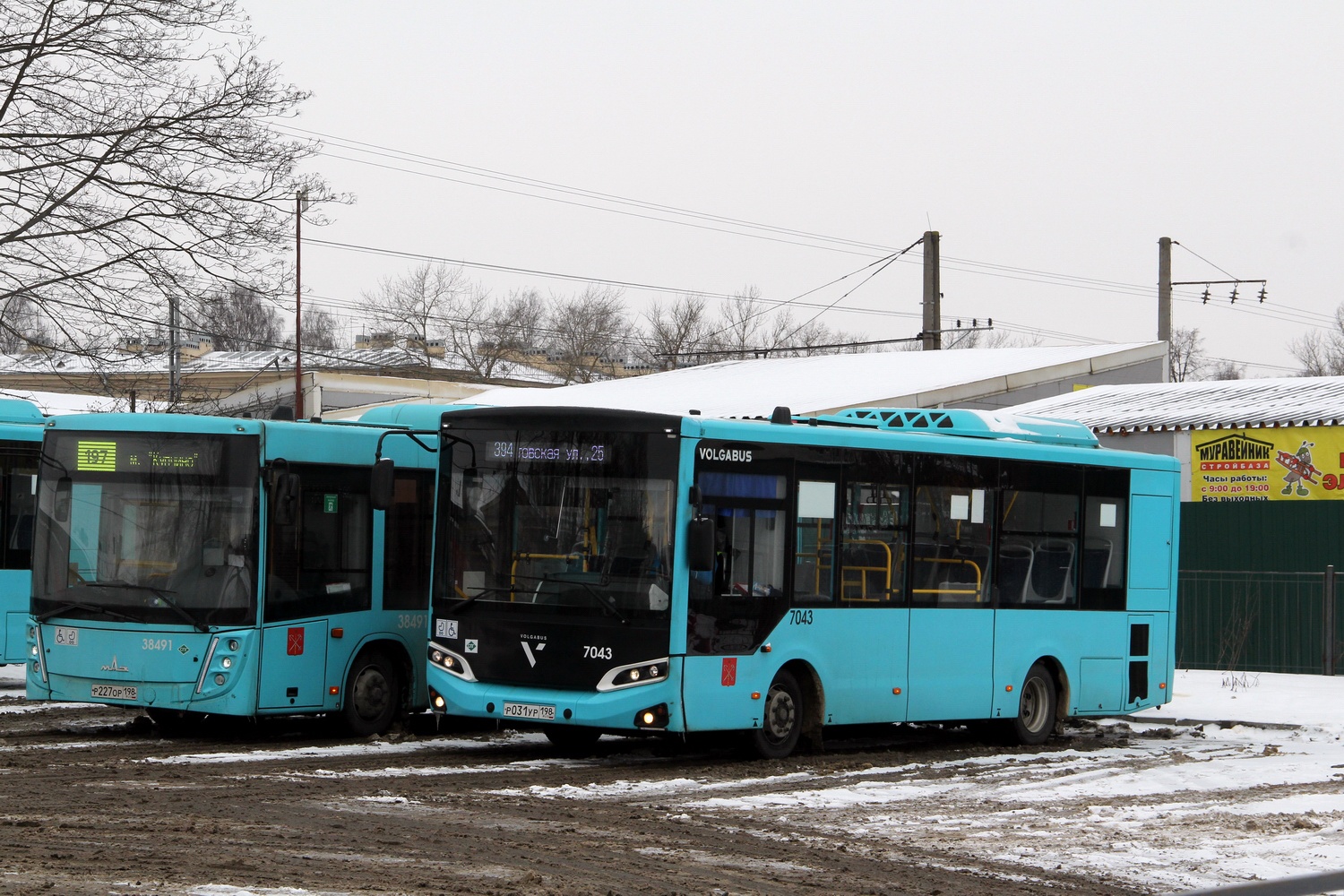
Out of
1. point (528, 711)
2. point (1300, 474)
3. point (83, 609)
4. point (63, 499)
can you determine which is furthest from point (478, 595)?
point (1300, 474)

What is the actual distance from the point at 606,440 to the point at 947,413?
402cm

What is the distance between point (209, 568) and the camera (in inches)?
545

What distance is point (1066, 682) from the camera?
1590 centimetres

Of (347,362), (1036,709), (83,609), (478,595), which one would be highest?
(347,362)

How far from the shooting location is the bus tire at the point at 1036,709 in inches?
610

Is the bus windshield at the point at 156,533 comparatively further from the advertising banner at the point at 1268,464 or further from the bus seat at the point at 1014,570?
the advertising banner at the point at 1268,464

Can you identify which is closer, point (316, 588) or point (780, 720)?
point (780, 720)

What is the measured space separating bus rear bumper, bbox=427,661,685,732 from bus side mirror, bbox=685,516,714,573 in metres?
0.76

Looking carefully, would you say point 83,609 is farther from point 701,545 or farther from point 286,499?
point 701,545

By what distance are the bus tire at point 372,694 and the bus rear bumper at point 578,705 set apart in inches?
67.3

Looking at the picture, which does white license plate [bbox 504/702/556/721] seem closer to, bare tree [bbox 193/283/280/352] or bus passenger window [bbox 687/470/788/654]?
bus passenger window [bbox 687/470/788/654]

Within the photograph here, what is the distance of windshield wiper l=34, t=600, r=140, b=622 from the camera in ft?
45.6

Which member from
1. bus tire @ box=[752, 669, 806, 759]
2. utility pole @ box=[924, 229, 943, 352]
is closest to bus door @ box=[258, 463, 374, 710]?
bus tire @ box=[752, 669, 806, 759]

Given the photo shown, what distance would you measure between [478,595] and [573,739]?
1.71 metres
